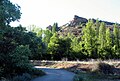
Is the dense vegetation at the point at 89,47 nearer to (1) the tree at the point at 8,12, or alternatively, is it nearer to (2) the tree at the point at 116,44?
(2) the tree at the point at 116,44

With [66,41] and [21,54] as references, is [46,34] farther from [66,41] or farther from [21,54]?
[21,54]

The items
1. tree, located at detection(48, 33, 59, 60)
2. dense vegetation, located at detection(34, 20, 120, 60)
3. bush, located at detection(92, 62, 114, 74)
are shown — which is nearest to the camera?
bush, located at detection(92, 62, 114, 74)

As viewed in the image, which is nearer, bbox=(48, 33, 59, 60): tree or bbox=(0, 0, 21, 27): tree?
bbox=(0, 0, 21, 27): tree

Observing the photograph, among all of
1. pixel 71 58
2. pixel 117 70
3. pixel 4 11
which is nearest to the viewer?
pixel 4 11

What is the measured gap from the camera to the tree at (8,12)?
27.3m

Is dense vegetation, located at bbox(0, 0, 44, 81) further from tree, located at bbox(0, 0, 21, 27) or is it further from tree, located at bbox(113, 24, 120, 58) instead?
tree, located at bbox(113, 24, 120, 58)

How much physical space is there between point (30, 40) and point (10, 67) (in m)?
4.65

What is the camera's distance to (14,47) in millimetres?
30281

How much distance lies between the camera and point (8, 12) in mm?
28188

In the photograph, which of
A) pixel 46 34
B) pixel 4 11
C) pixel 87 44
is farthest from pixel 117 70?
pixel 46 34

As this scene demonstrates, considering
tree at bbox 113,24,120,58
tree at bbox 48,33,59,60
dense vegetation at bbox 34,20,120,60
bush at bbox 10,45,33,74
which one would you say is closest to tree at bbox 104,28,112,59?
dense vegetation at bbox 34,20,120,60

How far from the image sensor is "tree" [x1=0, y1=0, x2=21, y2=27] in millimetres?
27266

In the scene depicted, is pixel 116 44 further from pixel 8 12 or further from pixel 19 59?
pixel 8 12

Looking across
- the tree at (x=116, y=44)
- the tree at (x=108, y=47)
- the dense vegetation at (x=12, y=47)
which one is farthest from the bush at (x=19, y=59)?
the tree at (x=116, y=44)
